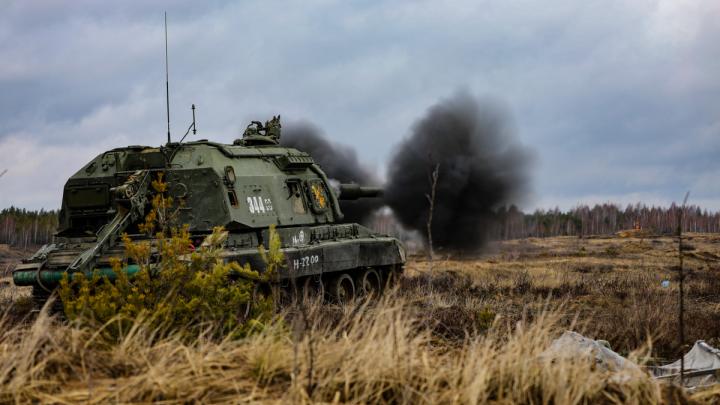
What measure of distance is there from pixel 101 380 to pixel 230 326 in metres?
2.21

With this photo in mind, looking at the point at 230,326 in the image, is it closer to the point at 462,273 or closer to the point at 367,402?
the point at 367,402

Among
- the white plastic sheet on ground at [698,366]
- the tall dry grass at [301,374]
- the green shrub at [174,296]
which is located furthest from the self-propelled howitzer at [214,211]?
the tall dry grass at [301,374]

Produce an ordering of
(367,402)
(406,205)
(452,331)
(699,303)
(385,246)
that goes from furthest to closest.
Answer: (406,205) → (385,246) → (699,303) → (452,331) → (367,402)

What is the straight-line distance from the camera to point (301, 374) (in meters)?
5.68

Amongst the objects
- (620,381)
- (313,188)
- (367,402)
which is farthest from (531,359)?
(313,188)

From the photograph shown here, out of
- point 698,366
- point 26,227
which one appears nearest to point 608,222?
point 26,227

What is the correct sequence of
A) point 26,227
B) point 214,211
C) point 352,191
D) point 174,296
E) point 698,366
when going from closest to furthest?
point 174,296, point 698,366, point 214,211, point 352,191, point 26,227

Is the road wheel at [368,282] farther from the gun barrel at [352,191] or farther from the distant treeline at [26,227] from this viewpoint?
the distant treeline at [26,227]

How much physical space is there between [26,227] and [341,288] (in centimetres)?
5197

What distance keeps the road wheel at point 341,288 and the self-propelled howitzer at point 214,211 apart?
0.02 meters

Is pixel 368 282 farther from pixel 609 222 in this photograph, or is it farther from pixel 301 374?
pixel 609 222

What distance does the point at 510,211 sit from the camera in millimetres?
32844

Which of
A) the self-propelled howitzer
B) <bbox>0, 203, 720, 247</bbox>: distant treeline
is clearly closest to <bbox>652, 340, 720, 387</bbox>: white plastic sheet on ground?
the self-propelled howitzer

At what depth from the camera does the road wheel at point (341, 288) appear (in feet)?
56.1
